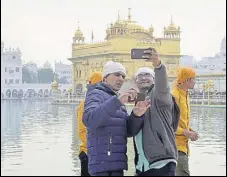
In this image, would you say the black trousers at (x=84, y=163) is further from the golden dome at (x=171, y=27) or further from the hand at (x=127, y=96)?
the golden dome at (x=171, y=27)

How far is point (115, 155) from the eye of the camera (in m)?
2.42

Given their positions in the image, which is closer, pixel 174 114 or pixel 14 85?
pixel 174 114

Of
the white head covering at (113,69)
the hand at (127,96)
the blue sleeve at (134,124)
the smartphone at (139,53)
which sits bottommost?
the blue sleeve at (134,124)

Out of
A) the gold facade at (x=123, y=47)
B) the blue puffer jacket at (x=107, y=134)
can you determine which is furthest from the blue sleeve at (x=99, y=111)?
the gold facade at (x=123, y=47)

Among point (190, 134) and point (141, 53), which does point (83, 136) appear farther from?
point (141, 53)

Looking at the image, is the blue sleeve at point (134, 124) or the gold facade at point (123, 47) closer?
the blue sleeve at point (134, 124)

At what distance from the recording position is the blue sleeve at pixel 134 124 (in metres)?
2.42

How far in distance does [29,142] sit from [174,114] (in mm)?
5779

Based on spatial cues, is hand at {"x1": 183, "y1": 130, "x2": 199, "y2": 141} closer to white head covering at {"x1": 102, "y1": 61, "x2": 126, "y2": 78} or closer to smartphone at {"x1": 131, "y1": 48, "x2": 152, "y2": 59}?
white head covering at {"x1": 102, "y1": 61, "x2": 126, "y2": 78}

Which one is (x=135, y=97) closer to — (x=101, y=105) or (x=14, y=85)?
(x=101, y=105)

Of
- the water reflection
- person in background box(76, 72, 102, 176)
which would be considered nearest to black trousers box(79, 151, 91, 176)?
person in background box(76, 72, 102, 176)

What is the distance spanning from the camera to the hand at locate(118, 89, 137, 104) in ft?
7.64

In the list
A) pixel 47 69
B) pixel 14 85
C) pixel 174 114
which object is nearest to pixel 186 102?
pixel 174 114

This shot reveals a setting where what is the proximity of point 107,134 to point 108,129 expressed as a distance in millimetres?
22
